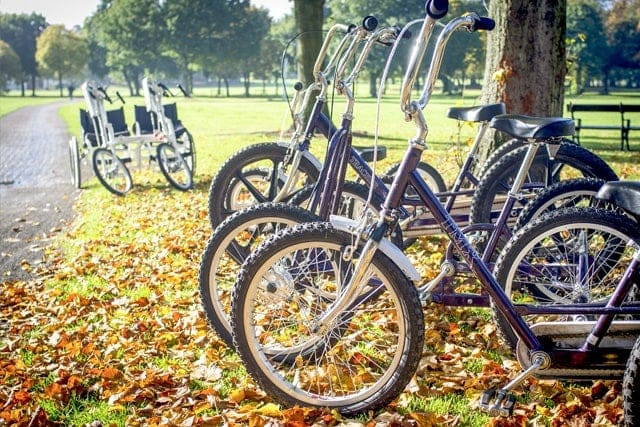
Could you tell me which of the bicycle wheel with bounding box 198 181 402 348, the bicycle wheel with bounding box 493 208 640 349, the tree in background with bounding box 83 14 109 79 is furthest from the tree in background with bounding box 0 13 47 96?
the bicycle wheel with bounding box 493 208 640 349

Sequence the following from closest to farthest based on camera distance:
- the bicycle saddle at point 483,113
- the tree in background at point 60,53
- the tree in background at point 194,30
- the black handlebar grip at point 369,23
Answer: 1. the black handlebar grip at point 369,23
2. the bicycle saddle at point 483,113
3. the tree in background at point 194,30
4. the tree in background at point 60,53

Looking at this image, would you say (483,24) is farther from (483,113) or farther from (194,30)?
(194,30)

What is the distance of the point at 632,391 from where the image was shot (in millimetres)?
2357

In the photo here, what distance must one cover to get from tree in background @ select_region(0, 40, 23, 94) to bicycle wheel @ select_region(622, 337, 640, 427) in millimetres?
77063

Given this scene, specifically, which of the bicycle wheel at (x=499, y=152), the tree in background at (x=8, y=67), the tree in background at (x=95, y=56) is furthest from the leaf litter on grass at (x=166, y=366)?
the tree in background at (x=95, y=56)

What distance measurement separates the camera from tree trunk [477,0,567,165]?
6.07 metres

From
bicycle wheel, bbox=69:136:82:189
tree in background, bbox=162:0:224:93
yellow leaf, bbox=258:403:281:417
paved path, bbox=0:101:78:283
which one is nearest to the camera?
yellow leaf, bbox=258:403:281:417

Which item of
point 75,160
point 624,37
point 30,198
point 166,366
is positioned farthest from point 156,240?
point 624,37

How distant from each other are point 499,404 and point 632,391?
27.4 inches

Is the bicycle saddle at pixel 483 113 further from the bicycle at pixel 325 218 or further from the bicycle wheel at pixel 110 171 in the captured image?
the bicycle wheel at pixel 110 171

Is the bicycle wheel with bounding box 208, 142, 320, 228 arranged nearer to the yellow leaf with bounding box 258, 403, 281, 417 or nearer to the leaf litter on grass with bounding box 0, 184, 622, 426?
the leaf litter on grass with bounding box 0, 184, 622, 426

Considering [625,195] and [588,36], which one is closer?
[625,195]

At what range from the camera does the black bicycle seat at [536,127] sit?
329cm

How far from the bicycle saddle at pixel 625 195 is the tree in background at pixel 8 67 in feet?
252
